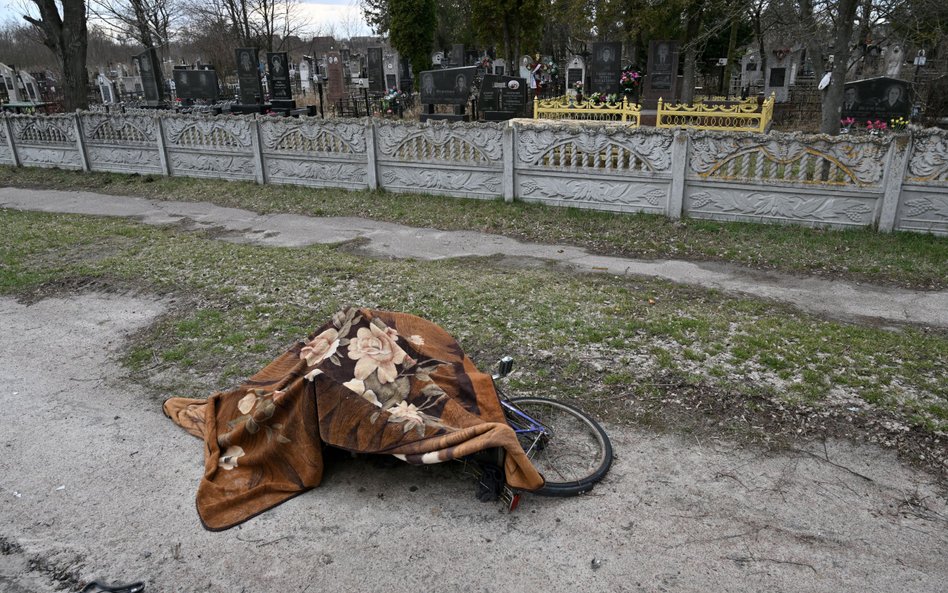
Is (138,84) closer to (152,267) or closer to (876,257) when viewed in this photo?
(152,267)

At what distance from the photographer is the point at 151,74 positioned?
26766 mm

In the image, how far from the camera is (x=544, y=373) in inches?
207

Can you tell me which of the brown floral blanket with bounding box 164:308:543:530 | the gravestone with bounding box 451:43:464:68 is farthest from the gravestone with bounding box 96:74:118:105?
the brown floral blanket with bounding box 164:308:543:530

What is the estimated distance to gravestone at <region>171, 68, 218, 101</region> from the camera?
25.9 meters

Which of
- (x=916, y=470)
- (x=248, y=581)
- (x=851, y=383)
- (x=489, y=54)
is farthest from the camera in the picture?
(x=489, y=54)

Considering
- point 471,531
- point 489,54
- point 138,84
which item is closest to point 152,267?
point 471,531

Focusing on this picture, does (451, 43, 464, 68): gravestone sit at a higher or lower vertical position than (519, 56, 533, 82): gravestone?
higher

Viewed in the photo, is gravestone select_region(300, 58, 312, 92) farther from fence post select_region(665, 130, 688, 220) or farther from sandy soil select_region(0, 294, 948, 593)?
sandy soil select_region(0, 294, 948, 593)

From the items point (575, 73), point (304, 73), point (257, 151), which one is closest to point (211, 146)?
point (257, 151)

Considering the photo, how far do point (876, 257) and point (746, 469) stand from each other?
5657mm

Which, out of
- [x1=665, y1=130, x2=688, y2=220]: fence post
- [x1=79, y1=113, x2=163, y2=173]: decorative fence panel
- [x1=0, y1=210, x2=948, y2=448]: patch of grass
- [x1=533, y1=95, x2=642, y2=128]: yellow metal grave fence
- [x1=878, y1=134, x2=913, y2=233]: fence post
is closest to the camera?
[x1=0, y1=210, x2=948, y2=448]: patch of grass

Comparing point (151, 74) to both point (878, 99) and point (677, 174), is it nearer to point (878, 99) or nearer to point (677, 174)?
point (677, 174)

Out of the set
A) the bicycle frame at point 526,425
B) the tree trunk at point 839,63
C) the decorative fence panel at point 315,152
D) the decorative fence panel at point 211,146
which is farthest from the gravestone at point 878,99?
the bicycle frame at point 526,425

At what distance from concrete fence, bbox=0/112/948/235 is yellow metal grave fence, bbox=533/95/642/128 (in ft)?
18.5
